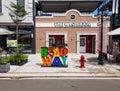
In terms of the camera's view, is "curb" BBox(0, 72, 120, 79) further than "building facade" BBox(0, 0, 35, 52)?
No

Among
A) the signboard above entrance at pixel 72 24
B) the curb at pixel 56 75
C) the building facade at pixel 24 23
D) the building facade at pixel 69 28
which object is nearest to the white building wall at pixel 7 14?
the building facade at pixel 24 23

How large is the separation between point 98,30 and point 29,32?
323 inches

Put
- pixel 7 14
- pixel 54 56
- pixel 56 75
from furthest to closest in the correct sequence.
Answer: pixel 7 14, pixel 54 56, pixel 56 75

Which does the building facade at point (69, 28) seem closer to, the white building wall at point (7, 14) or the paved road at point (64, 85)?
the white building wall at point (7, 14)

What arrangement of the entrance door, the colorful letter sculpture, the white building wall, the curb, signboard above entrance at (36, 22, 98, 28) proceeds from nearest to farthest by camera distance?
the curb → the colorful letter sculpture → the white building wall → signboard above entrance at (36, 22, 98, 28) → the entrance door

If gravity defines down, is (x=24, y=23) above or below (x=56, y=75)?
above

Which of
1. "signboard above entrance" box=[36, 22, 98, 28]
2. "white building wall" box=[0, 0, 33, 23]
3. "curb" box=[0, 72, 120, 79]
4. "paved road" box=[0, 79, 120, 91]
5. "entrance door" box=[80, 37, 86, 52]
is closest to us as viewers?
"paved road" box=[0, 79, 120, 91]

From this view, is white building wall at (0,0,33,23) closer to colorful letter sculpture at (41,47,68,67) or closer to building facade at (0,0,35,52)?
building facade at (0,0,35,52)

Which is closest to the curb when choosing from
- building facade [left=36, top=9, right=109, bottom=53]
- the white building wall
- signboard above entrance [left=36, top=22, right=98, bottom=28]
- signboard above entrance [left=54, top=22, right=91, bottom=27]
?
the white building wall

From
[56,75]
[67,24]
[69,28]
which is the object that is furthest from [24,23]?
[56,75]

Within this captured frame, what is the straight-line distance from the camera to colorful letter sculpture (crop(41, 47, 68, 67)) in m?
15.0

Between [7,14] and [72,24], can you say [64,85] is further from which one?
[7,14]

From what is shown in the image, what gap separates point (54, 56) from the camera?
15.1 metres

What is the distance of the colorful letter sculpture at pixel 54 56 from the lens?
1503 centimetres
